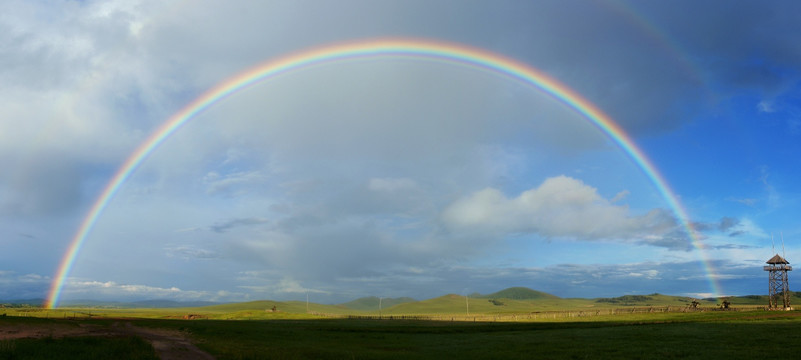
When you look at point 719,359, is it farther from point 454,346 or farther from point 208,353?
point 208,353

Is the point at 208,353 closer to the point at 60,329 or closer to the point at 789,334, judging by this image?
the point at 60,329

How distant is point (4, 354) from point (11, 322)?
25054 mm

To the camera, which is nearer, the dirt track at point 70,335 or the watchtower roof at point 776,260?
the dirt track at point 70,335

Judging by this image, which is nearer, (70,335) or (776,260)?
(70,335)

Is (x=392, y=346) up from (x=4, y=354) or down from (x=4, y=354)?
down

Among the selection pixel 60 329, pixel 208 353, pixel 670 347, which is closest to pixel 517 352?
pixel 670 347

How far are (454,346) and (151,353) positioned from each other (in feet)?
91.0

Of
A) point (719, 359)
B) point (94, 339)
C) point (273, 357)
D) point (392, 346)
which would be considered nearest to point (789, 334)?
point (719, 359)

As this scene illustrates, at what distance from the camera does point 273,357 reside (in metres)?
34.8

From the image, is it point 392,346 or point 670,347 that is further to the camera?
point 392,346

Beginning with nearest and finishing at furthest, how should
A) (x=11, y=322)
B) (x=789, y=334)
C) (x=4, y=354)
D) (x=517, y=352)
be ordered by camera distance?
(x=4, y=354), (x=517, y=352), (x=789, y=334), (x=11, y=322)

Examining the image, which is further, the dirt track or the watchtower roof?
the watchtower roof

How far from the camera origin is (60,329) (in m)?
51.1

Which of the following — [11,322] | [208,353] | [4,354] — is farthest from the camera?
[11,322]
